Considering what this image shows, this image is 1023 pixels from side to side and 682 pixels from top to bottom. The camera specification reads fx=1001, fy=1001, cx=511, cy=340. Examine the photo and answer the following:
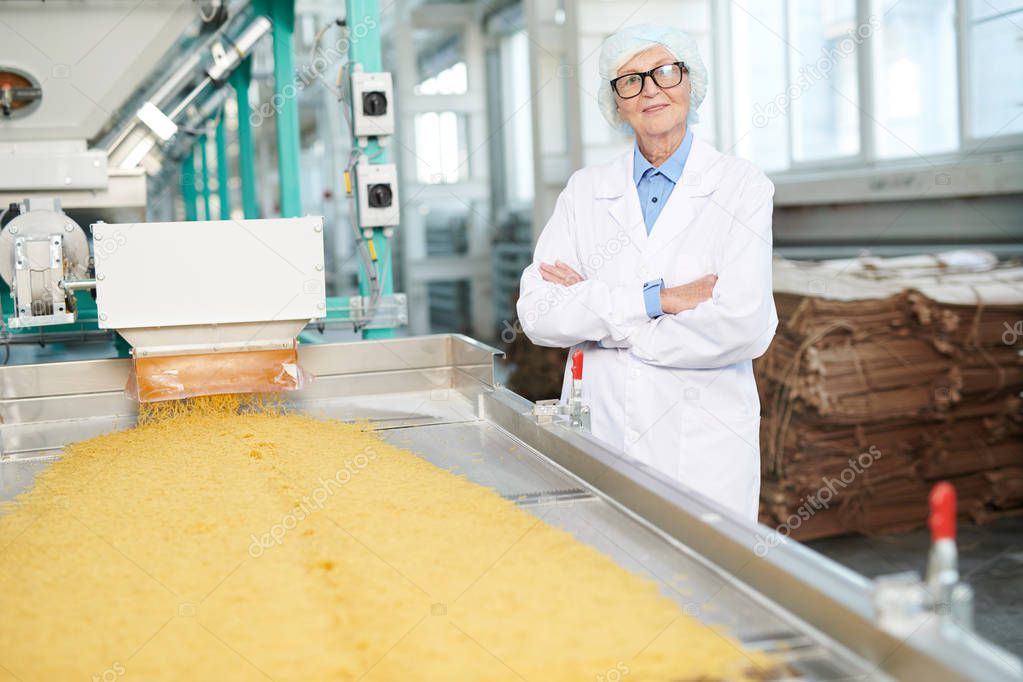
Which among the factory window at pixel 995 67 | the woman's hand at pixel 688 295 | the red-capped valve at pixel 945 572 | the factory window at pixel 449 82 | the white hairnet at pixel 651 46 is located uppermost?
the factory window at pixel 449 82

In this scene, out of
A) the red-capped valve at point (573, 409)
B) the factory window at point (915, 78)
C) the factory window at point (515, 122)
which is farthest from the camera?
the factory window at point (515, 122)

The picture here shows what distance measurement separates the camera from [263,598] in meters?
1.15

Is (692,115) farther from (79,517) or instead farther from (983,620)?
(983,620)

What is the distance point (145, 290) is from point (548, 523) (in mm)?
1049

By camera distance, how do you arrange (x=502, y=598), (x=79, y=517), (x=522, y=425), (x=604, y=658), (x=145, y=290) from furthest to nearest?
(x=145, y=290) → (x=522, y=425) → (x=79, y=517) → (x=502, y=598) → (x=604, y=658)

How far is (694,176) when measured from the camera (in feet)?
6.43

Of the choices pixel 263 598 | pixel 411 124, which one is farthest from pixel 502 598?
pixel 411 124

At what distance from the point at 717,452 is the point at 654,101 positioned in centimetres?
69

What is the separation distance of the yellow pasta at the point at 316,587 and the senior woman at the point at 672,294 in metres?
0.46

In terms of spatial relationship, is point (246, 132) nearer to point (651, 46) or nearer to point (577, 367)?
point (651, 46)

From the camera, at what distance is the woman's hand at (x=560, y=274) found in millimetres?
2033

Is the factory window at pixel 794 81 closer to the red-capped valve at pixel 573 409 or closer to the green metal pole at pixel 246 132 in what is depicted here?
the green metal pole at pixel 246 132

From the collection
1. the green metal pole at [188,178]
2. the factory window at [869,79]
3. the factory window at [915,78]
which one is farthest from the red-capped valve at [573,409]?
the green metal pole at [188,178]

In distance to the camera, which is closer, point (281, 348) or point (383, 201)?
point (281, 348)
